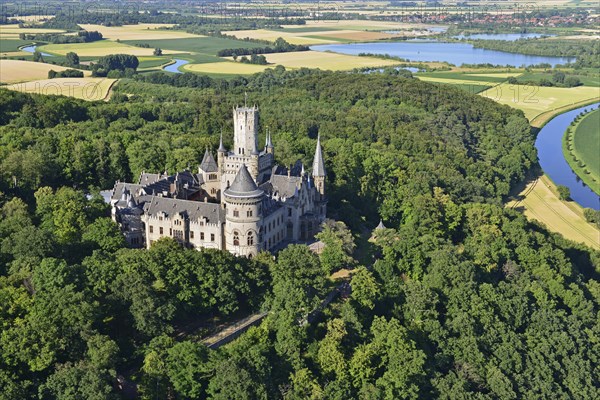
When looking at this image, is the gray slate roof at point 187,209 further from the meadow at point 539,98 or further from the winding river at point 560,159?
the meadow at point 539,98

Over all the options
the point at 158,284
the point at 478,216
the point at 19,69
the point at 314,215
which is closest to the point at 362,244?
the point at 314,215

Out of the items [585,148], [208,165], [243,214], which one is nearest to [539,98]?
[585,148]

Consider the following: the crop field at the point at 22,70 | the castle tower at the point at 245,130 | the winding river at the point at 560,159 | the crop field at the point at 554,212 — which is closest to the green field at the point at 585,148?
the winding river at the point at 560,159

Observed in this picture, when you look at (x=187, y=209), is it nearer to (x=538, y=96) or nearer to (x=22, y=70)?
(x=22, y=70)

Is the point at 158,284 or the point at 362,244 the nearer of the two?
the point at 158,284

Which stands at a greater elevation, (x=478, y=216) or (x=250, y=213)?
(x=250, y=213)

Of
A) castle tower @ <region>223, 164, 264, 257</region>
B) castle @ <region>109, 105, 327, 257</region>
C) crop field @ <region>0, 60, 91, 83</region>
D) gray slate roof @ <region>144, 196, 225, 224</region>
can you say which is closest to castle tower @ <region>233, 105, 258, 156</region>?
castle @ <region>109, 105, 327, 257</region>

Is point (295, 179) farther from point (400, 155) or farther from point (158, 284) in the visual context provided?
point (400, 155)

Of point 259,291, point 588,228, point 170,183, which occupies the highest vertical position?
point 170,183
